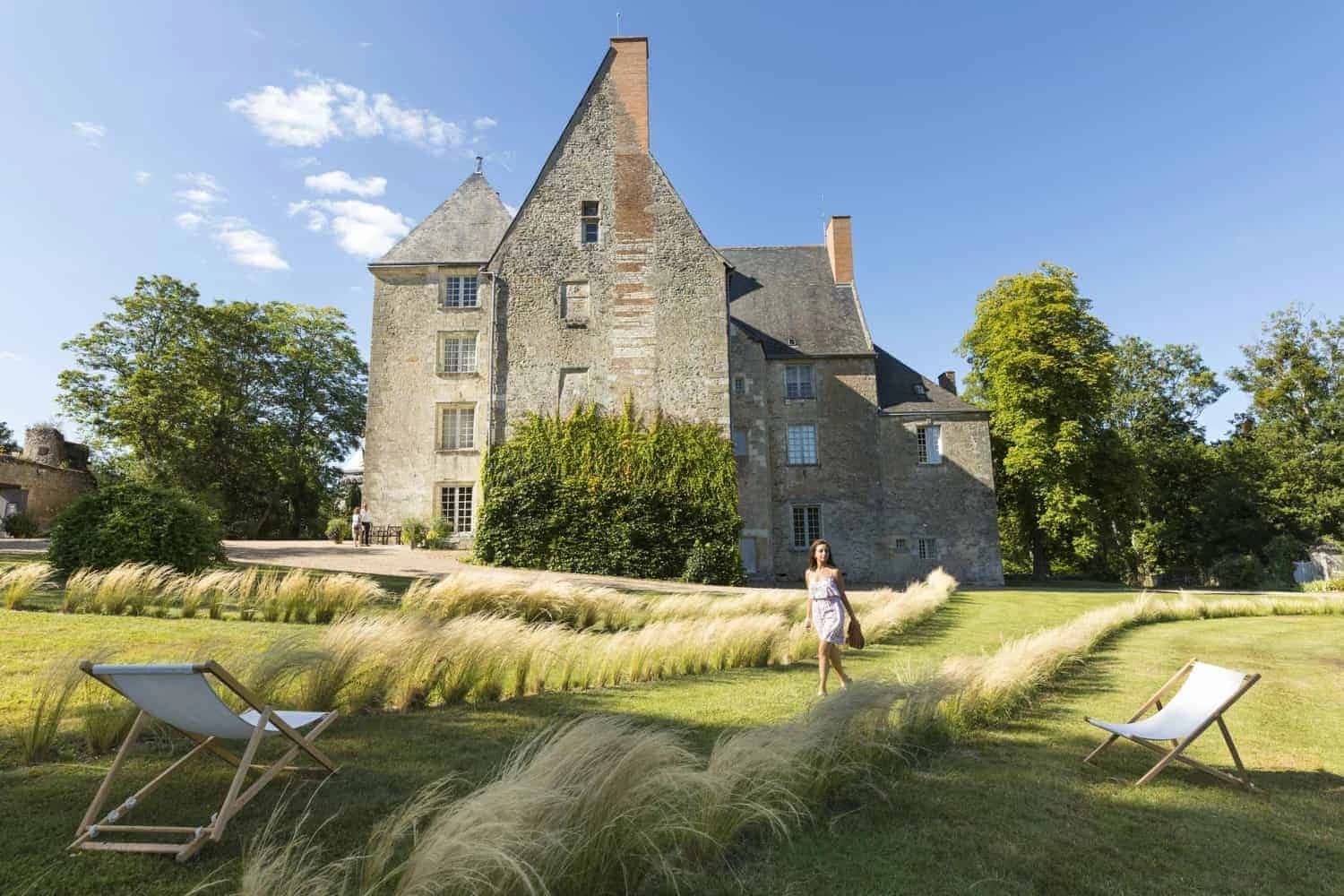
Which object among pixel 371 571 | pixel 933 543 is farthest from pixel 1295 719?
pixel 933 543

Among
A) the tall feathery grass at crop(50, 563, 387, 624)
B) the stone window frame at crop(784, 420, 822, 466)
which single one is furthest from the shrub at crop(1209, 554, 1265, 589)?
the tall feathery grass at crop(50, 563, 387, 624)

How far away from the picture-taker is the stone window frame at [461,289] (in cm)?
2631

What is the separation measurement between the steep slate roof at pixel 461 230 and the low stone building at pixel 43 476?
13307 millimetres

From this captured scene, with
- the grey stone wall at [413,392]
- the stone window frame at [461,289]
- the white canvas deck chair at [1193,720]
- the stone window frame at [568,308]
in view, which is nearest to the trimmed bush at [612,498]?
the stone window frame at [568,308]

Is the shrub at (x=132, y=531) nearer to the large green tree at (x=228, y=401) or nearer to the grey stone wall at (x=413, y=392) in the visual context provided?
the grey stone wall at (x=413, y=392)

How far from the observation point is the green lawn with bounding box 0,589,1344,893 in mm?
3434

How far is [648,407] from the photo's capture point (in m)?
22.2

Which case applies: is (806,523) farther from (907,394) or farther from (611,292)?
(611,292)

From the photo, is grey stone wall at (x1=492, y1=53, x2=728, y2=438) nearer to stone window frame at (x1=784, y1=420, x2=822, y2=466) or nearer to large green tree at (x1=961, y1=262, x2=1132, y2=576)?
stone window frame at (x1=784, y1=420, x2=822, y2=466)

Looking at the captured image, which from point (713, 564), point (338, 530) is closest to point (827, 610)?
point (713, 564)

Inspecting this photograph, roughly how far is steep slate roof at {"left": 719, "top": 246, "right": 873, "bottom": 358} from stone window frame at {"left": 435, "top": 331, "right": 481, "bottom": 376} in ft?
33.3

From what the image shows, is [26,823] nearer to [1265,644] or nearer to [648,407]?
[1265,644]

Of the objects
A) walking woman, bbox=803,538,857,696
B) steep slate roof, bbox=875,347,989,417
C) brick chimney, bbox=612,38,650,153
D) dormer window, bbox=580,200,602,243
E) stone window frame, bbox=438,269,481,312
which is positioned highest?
brick chimney, bbox=612,38,650,153

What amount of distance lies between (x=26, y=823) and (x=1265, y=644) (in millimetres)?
15423
